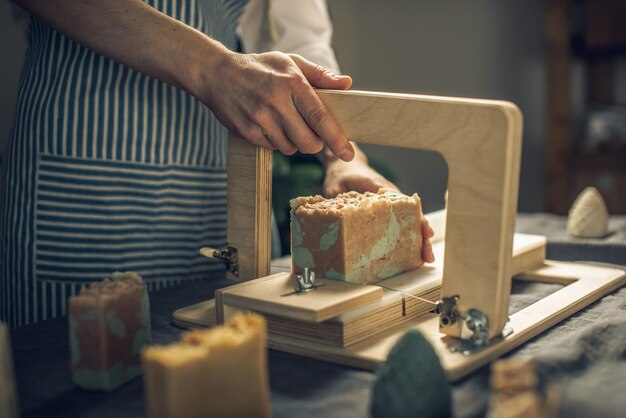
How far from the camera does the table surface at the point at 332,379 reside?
0.77 metres

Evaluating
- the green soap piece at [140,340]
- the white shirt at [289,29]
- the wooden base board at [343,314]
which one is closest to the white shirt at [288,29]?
the white shirt at [289,29]

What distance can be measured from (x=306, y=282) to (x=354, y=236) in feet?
0.39

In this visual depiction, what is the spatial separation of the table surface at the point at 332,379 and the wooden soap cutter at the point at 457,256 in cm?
3

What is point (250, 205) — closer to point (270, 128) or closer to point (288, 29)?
point (270, 128)

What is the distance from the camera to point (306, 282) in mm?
985

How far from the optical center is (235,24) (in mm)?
1643

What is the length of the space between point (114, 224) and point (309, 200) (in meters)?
0.48

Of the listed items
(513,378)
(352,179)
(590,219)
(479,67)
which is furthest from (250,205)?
(479,67)

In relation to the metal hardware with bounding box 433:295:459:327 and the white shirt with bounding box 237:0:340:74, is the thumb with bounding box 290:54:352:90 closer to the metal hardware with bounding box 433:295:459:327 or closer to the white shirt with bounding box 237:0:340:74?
the metal hardware with bounding box 433:295:459:327

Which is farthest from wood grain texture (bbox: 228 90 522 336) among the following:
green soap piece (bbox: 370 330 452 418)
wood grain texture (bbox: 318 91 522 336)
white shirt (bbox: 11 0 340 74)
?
white shirt (bbox: 11 0 340 74)

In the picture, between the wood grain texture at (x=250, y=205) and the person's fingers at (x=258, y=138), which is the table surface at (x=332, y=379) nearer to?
the wood grain texture at (x=250, y=205)

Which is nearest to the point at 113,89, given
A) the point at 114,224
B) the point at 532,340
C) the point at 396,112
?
the point at 114,224

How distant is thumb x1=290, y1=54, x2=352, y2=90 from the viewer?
1.15 meters

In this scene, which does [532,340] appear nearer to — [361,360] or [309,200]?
[361,360]
